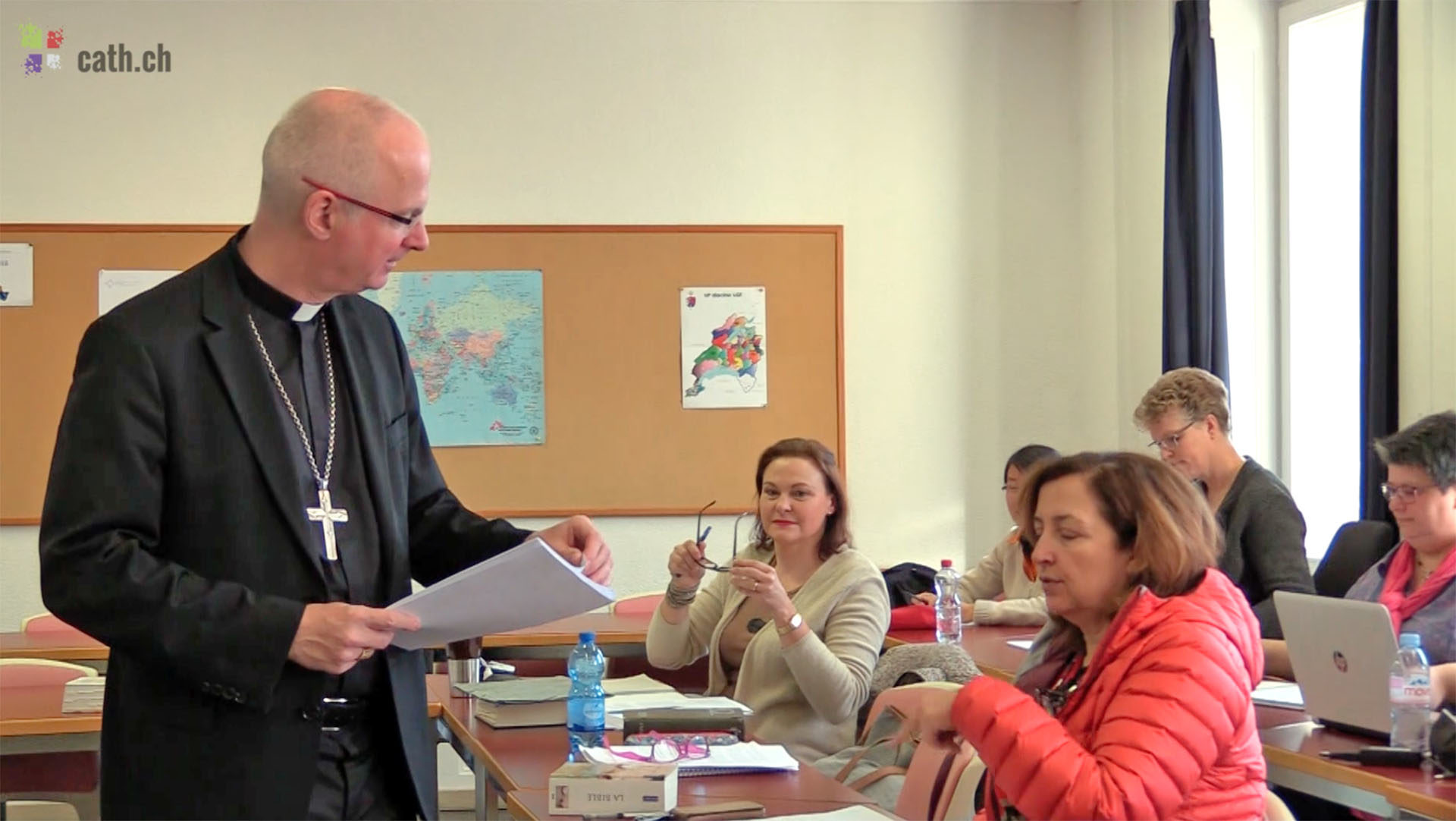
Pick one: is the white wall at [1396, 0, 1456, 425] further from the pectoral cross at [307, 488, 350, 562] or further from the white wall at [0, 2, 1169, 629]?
the pectoral cross at [307, 488, 350, 562]

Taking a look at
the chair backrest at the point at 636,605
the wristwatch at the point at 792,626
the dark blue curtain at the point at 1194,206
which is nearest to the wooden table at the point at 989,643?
the wristwatch at the point at 792,626

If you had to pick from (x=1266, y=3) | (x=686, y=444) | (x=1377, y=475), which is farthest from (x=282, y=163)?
(x=1266, y=3)

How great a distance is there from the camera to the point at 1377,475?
16.3 ft

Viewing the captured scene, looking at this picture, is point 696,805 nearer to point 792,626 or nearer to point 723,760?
point 723,760

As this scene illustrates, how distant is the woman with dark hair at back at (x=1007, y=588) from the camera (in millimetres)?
5105

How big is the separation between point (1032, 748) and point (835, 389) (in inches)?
187

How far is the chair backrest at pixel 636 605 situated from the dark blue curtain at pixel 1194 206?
241cm

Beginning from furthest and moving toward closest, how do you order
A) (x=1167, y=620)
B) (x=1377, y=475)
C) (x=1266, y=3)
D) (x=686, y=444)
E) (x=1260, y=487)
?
(x=686, y=444), (x=1266, y=3), (x=1377, y=475), (x=1260, y=487), (x=1167, y=620)

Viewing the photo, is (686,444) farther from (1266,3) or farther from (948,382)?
(1266,3)

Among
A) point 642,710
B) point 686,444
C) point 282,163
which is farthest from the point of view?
point 686,444

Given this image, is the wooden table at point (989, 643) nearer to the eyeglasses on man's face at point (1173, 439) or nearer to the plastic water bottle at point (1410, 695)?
the eyeglasses on man's face at point (1173, 439)

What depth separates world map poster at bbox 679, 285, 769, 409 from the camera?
263 inches

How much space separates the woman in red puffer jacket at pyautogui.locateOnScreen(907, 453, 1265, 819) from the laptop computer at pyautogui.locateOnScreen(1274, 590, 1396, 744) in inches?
34.1

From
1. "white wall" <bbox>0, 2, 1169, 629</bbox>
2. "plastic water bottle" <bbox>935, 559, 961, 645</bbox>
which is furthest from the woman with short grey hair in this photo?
"white wall" <bbox>0, 2, 1169, 629</bbox>
